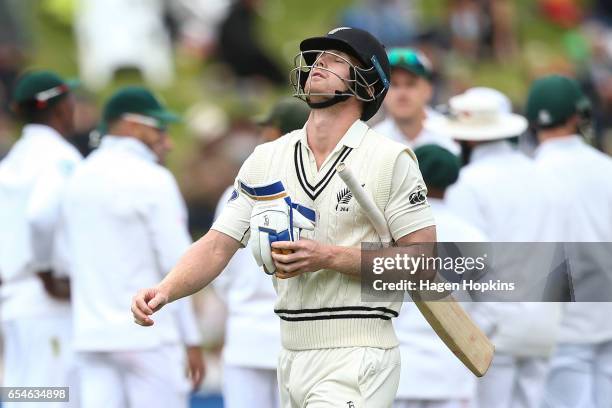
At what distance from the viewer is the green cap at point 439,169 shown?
755cm

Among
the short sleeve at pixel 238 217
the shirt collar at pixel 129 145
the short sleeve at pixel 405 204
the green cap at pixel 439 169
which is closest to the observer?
the short sleeve at pixel 405 204

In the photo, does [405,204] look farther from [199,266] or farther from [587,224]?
[587,224]

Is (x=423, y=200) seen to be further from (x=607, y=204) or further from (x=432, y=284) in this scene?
(x=607, y=204)

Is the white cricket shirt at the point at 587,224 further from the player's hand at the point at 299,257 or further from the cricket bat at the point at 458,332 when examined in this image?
the player's hand at the point at 299,257

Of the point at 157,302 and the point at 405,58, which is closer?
the point at 157,302

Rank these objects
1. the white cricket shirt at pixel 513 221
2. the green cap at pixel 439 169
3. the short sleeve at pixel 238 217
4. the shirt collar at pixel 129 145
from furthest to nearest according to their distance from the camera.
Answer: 1. the shirt collar at pixel 129 145
2. the white cricket shirt at pixel 513 221
3. the green cap at pixel 439 169
4. the short sleeve at pixel 238 217

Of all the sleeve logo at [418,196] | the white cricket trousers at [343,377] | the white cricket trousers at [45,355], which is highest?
the white cricket trousers at [45,355]

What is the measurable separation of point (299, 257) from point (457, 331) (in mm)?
895

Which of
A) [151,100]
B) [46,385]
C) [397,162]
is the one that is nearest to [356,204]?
[397,162]

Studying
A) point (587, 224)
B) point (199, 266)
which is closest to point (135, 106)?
point (587, 224)

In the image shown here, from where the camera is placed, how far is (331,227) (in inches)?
216

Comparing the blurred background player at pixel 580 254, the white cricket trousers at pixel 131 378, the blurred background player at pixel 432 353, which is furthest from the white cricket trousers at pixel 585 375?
the white cricket trousers at pixel 131 378

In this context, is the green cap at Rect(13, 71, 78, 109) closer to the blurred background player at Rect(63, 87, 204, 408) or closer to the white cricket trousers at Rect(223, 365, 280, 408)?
the blurred background player at Rect(63, 87, 204, 408)

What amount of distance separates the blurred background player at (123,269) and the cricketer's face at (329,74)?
9.44 feet
